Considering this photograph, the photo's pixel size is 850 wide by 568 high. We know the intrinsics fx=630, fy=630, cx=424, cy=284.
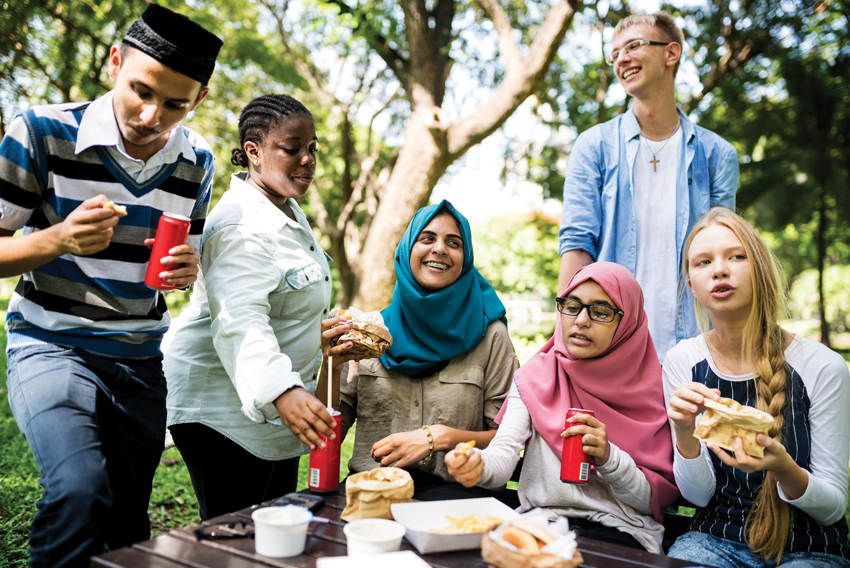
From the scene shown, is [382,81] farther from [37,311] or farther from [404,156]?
[37,311]

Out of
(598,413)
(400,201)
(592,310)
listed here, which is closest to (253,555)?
(598,413)

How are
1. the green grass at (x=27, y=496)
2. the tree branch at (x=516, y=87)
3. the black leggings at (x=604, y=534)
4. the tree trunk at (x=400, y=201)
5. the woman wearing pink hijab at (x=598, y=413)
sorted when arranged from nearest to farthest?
the black leggings at (x=604, y=534) < the woman wearing pink hijab at (x=598, y=413) < the green grass at (x=27, y=496) < the tree branch at (x=516, y=87) < the tree trunk at (x=400, y=201)

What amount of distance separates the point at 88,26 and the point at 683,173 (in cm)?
906

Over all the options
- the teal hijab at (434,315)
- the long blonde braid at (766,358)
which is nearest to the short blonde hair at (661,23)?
the long blonde braid at (766,358)

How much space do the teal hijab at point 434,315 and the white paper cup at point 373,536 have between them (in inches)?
45.9

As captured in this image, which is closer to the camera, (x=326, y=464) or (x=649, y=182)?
(x=326, y=464)

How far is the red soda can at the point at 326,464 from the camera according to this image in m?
2.18

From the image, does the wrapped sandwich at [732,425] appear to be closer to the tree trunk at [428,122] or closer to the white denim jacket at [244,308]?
the white denim jacket at [244,308]

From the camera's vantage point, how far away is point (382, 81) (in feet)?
40.5

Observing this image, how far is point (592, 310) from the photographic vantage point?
2.59m

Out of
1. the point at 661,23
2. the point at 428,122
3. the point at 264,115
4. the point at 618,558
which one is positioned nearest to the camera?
the point at 618,558

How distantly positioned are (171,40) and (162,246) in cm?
66

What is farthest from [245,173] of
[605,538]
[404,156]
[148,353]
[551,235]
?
[551,235]

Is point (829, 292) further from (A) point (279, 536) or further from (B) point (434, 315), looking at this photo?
(A) point (279, 536)
